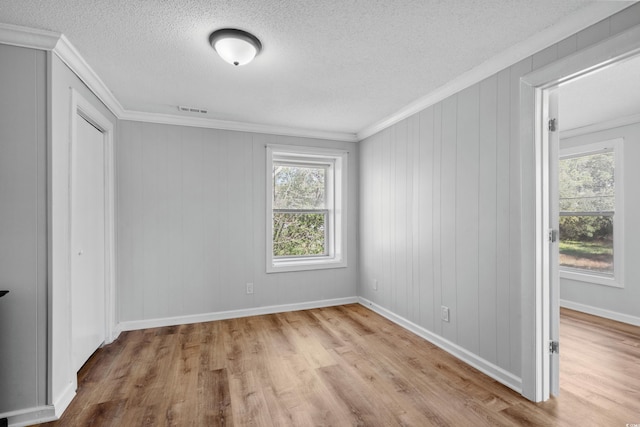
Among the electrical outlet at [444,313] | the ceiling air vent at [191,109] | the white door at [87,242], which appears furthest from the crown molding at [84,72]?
the electrical outlet at [444,313]

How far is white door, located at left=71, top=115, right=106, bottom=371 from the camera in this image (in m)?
2.34

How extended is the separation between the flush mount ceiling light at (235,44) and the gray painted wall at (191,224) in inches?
71.5

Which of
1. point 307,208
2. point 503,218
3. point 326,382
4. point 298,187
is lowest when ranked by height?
point 326,382

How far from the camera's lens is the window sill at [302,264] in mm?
3989

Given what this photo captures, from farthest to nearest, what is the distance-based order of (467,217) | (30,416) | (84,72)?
(467,217) → (84,72) → (30,416)

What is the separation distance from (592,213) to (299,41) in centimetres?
427

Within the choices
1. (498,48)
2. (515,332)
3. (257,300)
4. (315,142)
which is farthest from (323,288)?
(498,48)

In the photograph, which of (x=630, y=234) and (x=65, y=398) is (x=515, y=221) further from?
(x=65, y=398)

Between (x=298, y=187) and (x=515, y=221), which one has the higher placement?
(x=298, y=187)

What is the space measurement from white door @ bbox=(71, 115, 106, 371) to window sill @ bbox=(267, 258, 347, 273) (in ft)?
5.87

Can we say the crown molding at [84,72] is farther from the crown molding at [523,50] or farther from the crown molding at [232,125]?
the crown molding at [523,50]

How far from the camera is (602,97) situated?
3035mm

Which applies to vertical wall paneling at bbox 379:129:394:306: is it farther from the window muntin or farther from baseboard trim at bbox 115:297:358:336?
the window muntin

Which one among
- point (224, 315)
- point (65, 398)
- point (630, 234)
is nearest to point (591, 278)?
point (630, 234)
